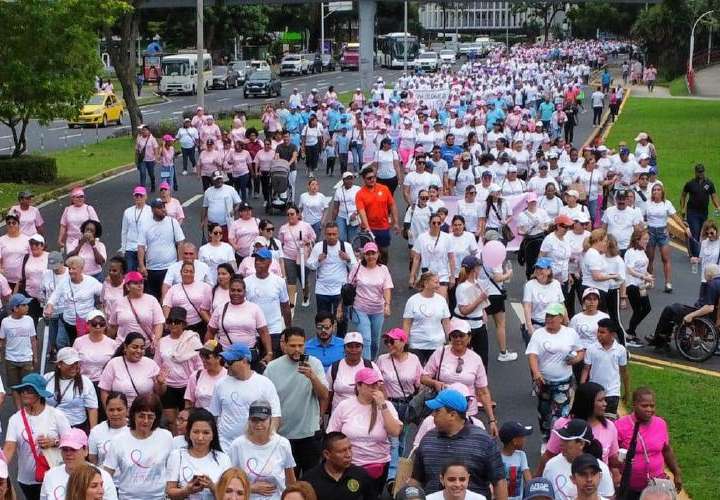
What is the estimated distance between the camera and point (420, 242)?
15305mm

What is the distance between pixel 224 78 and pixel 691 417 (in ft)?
213

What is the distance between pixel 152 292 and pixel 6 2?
15.7m

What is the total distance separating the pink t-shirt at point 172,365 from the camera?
1088cm

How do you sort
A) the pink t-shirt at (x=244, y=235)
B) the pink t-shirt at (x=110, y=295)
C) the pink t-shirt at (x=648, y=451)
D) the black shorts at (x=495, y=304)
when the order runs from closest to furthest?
the pink t-shirt at (x=648, y=451) < the pink t-shirt at (x=110, y=295) < the black shorts at (x=495, y=304) < the pink t-shirt at (x=244, y=235)

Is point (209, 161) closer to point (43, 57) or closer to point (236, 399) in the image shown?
point (43, 57)

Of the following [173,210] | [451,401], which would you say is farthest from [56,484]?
[173,210]

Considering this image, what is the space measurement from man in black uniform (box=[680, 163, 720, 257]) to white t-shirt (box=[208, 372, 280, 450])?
1276cm

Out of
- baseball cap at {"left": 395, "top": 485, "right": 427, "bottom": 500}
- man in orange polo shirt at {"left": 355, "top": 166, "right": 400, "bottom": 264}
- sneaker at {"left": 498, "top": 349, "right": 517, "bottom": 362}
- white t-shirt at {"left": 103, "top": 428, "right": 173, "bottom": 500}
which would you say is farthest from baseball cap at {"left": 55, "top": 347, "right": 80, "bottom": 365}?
man in orange polo shirt at {"left": 355, "top": 166, "right": 400, "bottom": 264}

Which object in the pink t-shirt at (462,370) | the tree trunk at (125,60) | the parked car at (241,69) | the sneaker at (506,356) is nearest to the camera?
the pink t-shirt at (462,370)

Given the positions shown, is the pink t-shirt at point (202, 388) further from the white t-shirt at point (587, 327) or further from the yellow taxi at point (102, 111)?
the yellow taxi at point (102, 111)

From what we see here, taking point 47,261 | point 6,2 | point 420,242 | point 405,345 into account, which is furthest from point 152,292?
point 6,2

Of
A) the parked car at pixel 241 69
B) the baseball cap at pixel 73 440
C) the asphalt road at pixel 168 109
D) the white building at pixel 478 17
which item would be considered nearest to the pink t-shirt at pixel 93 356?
the baseball cap at pixel 73 440

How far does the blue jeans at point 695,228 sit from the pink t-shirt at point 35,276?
35.9 feet

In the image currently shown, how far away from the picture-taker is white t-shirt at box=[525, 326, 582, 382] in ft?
38.0
